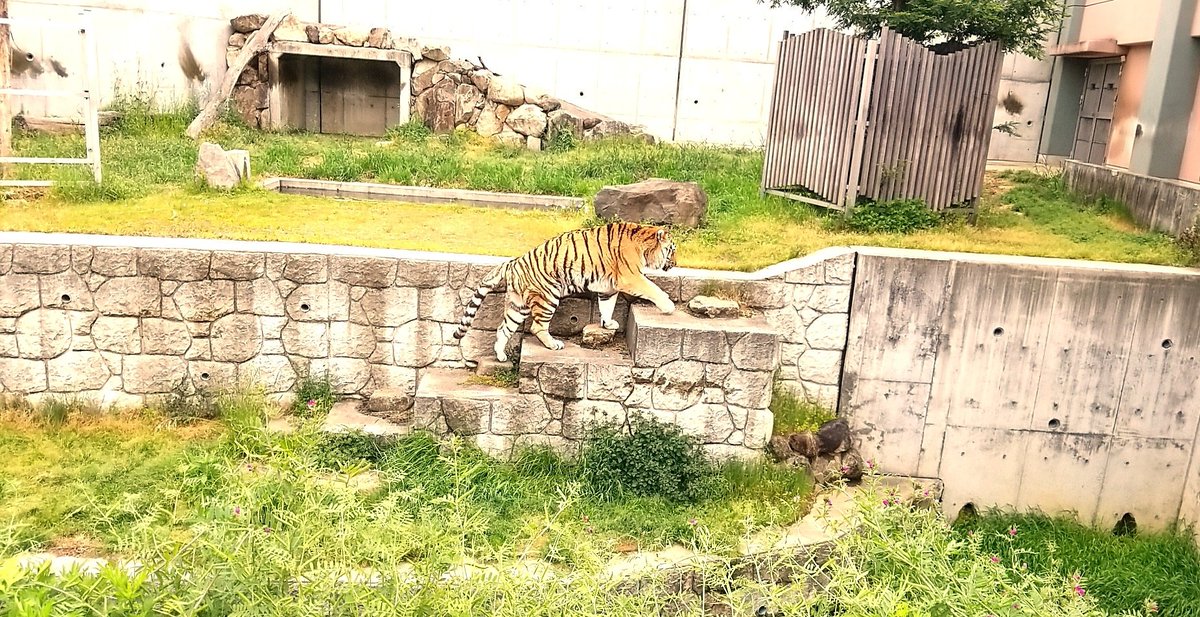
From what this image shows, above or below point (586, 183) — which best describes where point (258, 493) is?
below

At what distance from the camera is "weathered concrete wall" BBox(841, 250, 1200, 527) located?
673 centimetres

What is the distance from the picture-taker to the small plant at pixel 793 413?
260 inches

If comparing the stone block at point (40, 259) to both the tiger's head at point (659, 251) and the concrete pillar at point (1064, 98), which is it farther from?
the concrete pillar at point (1064, 98)

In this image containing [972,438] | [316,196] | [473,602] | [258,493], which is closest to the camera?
[473,602]

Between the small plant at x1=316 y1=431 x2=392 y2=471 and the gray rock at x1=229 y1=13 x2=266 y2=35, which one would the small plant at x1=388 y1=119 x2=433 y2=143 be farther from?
the small plant at x1=316 y1=431 x2=392 y2=471

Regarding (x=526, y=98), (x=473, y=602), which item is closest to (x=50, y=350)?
(x=473, y=602)

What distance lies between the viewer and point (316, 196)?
898 centimetres

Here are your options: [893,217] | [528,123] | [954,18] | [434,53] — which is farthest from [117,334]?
[954,18]

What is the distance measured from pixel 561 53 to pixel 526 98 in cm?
165

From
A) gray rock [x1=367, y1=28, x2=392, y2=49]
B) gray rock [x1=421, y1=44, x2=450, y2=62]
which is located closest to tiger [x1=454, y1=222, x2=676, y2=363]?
gray rock [x1=421, y1=44, x2=450, y2=62]

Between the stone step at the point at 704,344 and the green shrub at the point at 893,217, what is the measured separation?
2.57m

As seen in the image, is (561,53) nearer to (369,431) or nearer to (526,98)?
(526,98)

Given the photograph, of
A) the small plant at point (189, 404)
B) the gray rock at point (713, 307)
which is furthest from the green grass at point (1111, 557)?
the small plant at point (189, 404)

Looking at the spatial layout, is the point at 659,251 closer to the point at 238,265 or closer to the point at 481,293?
the point at 481,293
